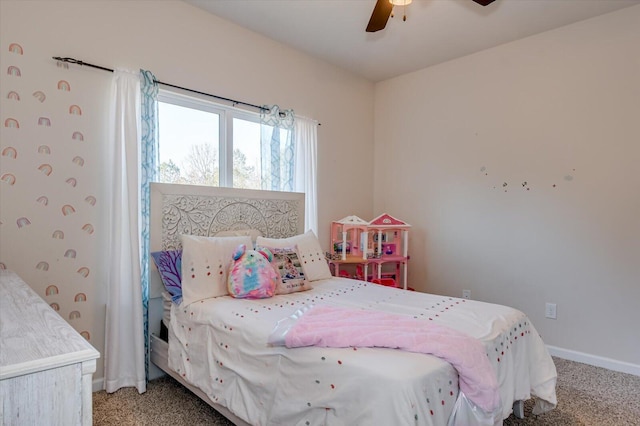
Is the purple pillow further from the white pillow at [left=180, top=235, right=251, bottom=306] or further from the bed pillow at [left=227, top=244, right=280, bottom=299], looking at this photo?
the bed pillow at [left=227, top=244, right=280, bottom=299]

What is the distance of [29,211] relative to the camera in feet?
7.06

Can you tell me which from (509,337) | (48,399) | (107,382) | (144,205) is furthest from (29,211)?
(509,337)

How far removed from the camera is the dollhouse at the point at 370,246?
12.0 feet

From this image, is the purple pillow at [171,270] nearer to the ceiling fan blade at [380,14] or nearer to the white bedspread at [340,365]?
the white bedspread at [340,365]

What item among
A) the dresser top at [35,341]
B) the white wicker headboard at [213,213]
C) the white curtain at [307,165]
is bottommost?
the dresser top at [35,341]

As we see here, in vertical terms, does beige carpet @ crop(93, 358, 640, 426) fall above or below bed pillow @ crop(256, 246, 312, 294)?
below

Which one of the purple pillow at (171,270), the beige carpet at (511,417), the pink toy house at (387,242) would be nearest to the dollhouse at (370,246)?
the pink toy house at (387,242)

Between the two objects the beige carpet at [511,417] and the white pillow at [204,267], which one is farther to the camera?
the white pillow at [204,267]

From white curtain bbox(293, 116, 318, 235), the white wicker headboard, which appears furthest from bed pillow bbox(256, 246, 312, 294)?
white curtain bbox(293, 116, 318, 235)

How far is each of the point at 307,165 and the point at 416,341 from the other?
7.78 ft

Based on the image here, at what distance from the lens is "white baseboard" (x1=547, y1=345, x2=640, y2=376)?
2797 millimetres

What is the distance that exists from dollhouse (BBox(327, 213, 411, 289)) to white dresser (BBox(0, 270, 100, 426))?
275 cm

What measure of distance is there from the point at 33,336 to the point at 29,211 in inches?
60.6

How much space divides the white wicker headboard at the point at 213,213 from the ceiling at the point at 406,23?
139cm
